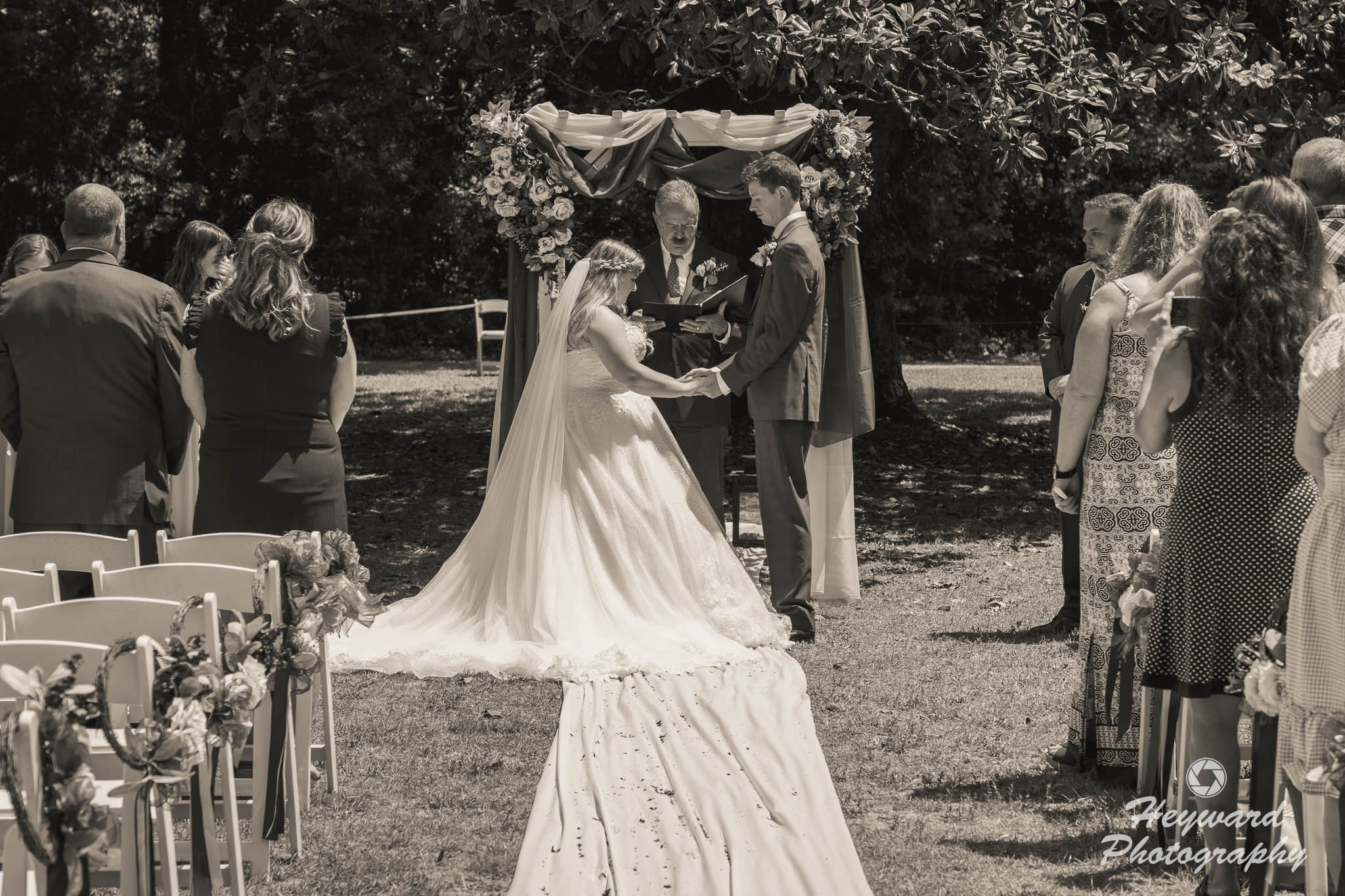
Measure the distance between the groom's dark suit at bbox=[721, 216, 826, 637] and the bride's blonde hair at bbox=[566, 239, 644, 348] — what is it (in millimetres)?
789

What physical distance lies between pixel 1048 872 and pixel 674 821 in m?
1.14

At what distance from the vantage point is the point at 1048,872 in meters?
4.12

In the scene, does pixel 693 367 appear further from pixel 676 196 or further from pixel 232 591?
pixel 232 591

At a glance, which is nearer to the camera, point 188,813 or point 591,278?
point 188,813

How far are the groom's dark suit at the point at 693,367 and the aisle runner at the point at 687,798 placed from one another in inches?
107

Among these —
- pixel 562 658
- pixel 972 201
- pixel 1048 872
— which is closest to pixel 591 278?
pixel 562 658

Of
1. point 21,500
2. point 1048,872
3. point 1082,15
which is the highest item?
point 1082,15

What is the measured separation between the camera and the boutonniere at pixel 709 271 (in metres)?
8.34

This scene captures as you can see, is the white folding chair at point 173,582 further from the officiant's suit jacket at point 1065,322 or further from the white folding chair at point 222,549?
the officiant's suit jacket at point 1065,322

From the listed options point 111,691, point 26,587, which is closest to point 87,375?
point 26,587

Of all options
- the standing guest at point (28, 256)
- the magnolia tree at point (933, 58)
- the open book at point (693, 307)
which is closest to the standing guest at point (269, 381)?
the standing guest at point (28, 256)

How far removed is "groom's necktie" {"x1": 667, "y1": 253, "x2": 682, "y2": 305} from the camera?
28.2ft

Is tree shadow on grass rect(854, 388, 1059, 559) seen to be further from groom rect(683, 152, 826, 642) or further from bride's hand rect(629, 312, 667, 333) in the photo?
groom rect(683, 152, 826, 642)

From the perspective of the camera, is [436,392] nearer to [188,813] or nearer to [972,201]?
[972,201]
